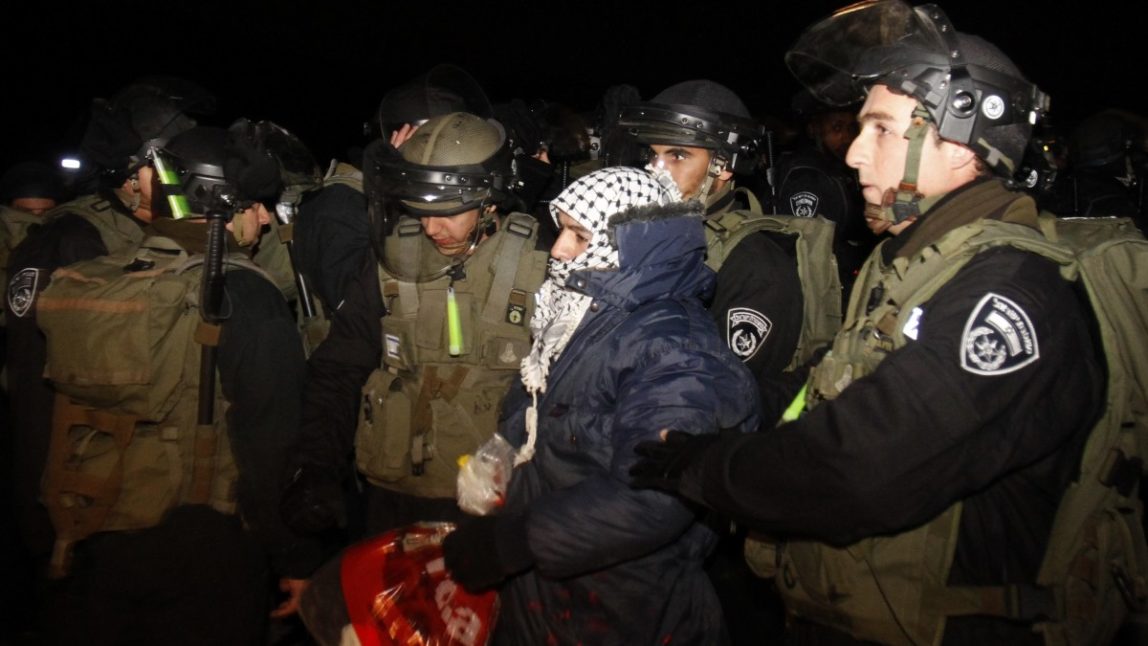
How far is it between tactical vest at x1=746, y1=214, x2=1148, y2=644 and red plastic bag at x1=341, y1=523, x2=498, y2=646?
97cm

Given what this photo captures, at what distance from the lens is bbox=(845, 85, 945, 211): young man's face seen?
1996 millimetres

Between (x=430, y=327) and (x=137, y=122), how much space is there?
7.77 feet

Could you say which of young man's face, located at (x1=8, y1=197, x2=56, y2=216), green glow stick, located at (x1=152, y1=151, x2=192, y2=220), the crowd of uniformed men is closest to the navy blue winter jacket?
the crowd of uniformed men

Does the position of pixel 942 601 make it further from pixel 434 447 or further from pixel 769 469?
pixel 434 447

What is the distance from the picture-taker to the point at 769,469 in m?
1.66

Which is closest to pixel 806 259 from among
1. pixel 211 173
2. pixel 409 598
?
pixel 409 598

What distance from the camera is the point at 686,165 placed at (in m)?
3.50

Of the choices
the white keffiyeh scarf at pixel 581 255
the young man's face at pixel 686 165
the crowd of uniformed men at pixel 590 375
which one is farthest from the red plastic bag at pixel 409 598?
the young man's face at pixel 686 165

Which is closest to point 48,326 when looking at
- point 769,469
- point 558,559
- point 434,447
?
point 434,447

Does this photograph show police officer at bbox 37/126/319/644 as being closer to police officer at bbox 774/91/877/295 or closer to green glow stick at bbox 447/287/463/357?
green glow stick at bbox 447/287/463/357

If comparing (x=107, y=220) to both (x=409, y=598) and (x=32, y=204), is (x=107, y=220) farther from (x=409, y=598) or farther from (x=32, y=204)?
(x=32, y=204)

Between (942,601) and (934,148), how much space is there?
1131 millimetres

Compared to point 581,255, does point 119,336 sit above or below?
below

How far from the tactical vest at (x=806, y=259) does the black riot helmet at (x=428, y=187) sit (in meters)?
0.92
